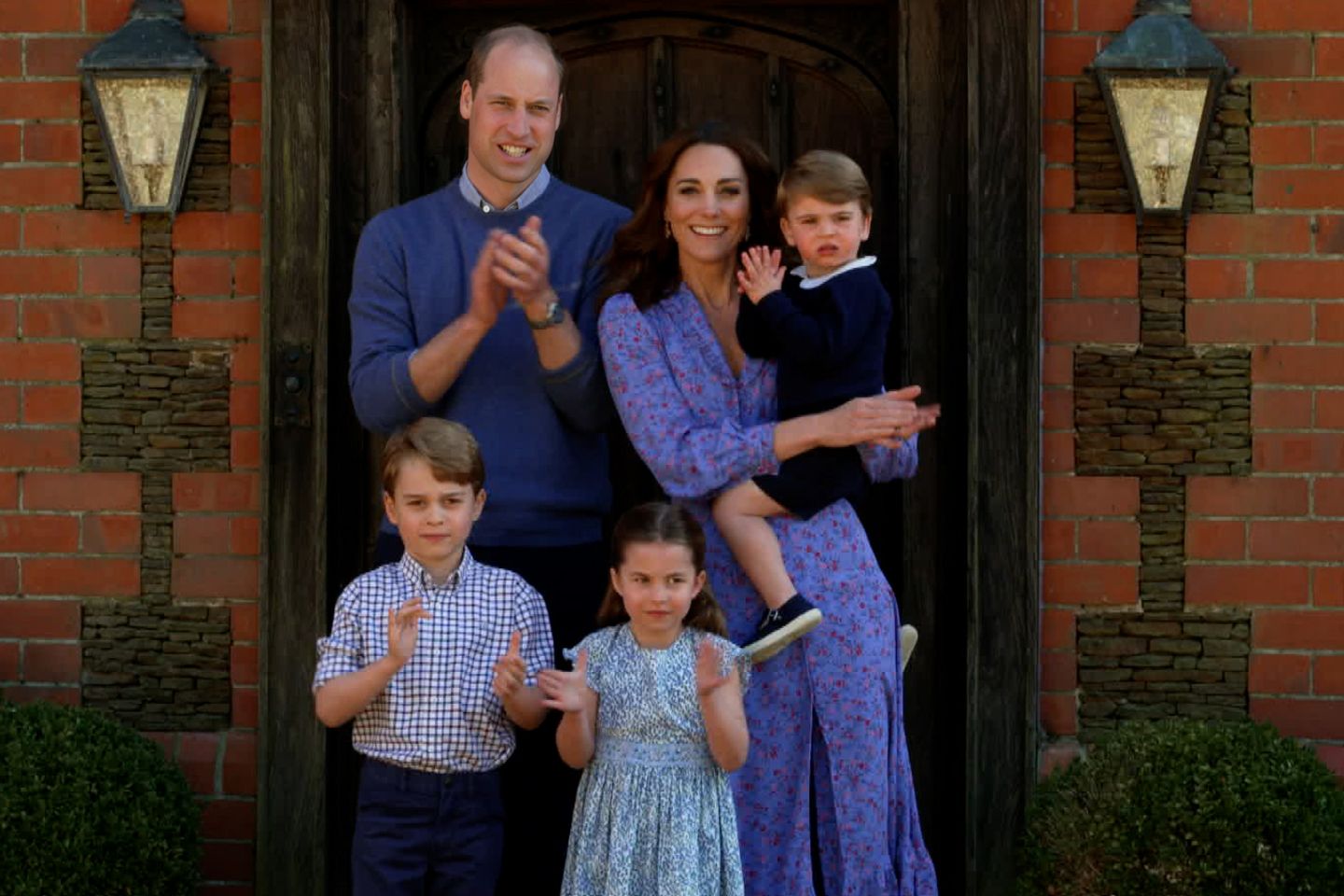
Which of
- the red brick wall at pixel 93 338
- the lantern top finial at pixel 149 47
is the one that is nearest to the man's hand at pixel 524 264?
the red brick wall at pixel 93 338

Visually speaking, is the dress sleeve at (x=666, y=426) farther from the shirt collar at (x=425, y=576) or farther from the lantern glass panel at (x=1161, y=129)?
the lantern glass panel at (x=1161, y=129)

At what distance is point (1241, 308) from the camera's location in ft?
14.5

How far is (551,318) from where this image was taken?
370 cm

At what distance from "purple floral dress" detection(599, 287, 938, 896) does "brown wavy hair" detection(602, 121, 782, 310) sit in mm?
66

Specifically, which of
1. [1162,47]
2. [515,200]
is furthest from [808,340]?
[1162,47]

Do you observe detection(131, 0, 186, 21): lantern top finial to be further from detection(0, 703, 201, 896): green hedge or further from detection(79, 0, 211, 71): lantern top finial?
detection(0, 703, 201, 896): green hedge

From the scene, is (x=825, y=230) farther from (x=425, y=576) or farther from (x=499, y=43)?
(x=425, y=576)

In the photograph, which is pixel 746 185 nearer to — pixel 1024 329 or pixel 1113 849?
pixel 1024 329

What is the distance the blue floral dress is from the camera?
3490 mm

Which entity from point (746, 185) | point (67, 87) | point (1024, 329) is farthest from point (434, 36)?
point (1024, 329)

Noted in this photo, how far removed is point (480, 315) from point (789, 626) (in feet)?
2.76

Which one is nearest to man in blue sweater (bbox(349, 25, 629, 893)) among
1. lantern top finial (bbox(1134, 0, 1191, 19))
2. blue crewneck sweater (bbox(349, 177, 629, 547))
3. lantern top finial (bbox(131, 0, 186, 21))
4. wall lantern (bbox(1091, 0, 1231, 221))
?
blue crewneck sweater (bbox(349, 177, 629, 547))

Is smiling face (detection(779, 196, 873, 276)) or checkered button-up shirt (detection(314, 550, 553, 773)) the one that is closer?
checkered button-up shirt (detection(314, 550, 553, 773))

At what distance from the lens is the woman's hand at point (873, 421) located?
3600mm
